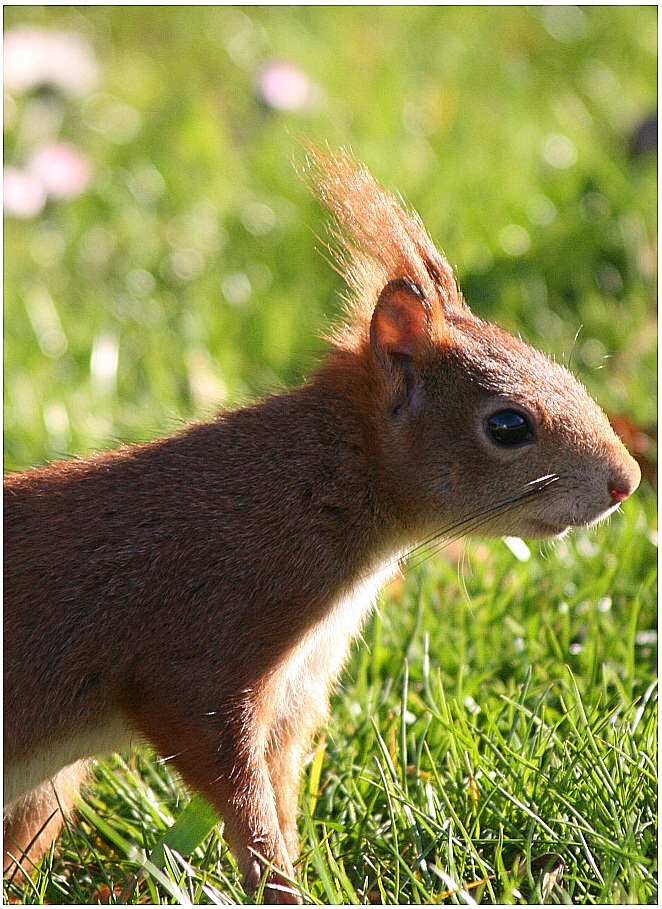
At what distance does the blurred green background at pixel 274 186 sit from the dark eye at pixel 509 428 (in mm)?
1178

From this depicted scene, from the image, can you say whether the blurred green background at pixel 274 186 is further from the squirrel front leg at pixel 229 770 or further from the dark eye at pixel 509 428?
the squirrel front leg at pixel 229 770

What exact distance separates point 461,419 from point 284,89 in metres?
3.54

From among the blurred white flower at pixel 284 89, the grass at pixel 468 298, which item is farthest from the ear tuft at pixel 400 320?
the blurred white flower at pixel 284 89

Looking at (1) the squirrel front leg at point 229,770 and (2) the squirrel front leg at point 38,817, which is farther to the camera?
(2) the squirrel front leg at point 38,817

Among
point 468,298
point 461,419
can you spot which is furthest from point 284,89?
point 461,419

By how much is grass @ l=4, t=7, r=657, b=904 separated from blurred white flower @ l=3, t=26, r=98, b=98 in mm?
92

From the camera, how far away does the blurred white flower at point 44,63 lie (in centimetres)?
528

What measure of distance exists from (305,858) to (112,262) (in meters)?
3.22

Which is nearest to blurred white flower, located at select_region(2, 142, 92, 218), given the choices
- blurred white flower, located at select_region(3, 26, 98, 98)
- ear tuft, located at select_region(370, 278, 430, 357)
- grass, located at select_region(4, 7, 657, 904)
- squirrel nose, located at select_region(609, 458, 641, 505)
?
grass, located at select_region(4, 7, 657, 904)

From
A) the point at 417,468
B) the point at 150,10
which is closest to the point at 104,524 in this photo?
the point at 417,468

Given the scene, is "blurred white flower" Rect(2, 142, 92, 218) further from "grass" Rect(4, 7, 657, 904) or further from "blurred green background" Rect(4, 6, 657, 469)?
"grass" Rect(4, 7, 657, 904)

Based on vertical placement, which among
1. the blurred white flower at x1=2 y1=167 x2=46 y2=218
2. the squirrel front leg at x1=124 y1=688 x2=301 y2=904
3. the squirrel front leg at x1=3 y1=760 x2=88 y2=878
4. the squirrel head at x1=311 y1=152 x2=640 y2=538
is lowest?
the blurred white flower at x1=2 y1=167 x2=46 y2=218

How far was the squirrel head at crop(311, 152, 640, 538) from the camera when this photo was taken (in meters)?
2.20

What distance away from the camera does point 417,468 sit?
2.23 meters
